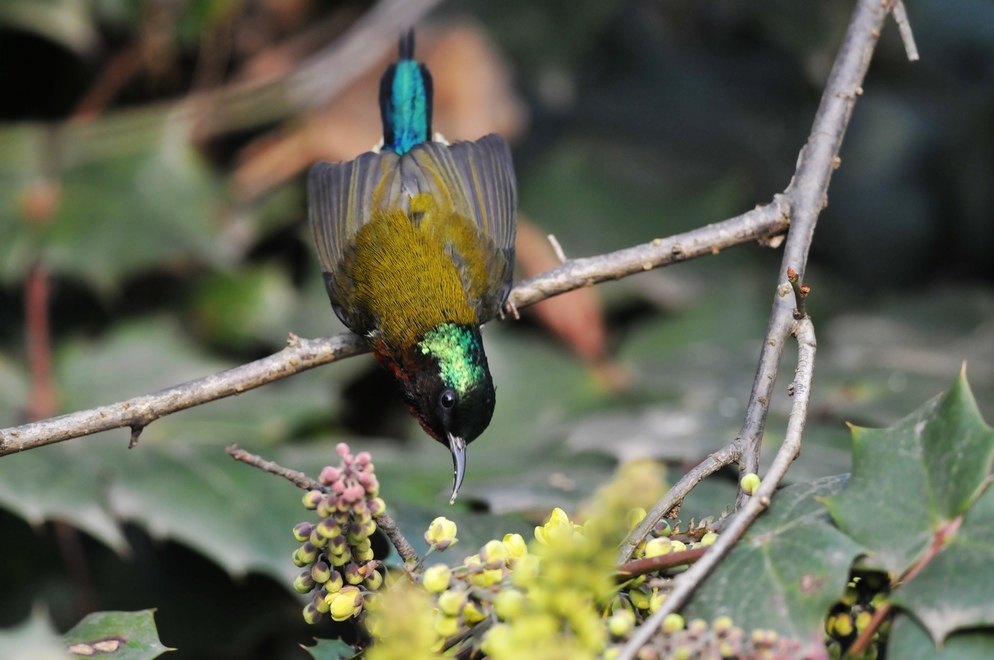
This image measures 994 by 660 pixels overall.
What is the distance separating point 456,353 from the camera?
96.6 inches

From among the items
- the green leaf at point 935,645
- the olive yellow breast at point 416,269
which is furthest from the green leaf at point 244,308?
the green leaf at point 935,645

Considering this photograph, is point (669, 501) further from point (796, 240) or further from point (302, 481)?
point (796, 240)

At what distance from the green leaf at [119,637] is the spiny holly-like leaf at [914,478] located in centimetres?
80

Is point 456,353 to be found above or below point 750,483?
above

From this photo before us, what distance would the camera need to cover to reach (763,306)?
13.2 feet

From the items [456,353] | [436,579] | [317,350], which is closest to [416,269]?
[456,353]

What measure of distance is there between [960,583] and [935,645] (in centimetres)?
7

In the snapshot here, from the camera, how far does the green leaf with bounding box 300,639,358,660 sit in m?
1.25

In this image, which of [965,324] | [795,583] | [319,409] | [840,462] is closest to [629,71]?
[965,324]

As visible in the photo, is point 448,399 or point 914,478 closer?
point 914,478

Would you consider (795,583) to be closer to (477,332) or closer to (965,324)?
(477,332)

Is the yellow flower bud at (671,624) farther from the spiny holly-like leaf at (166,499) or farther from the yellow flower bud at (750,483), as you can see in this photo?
the spiny holly-like leaf at (166,499)

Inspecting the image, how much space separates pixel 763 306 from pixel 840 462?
5.45ft

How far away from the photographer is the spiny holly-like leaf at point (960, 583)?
38.6 inches
